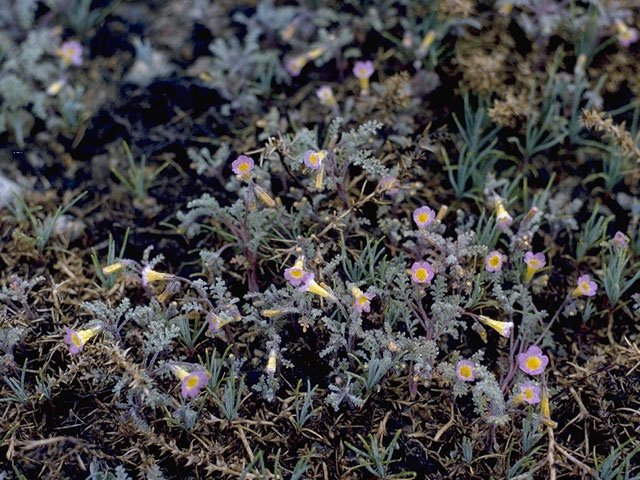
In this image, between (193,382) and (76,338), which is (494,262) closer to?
(193,382)

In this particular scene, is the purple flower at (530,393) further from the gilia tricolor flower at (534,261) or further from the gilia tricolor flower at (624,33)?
the gilia tricolor flower at (624,33)

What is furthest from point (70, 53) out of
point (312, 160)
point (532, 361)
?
point (532, 361)

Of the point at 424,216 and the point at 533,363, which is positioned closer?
the point at 533,363

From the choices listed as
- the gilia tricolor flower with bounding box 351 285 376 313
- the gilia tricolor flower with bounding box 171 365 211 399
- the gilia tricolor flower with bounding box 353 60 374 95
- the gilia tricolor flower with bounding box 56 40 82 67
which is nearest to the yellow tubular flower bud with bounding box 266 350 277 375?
the gilia tricolor flower with bounding box 171 365 211 399

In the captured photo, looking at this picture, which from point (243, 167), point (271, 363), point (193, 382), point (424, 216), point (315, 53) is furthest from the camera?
point (315, 53)

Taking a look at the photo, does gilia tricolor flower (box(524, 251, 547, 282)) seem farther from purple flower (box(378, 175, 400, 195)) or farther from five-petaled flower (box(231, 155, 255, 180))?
five-petaled flower (box(231, 155, 255, 180))

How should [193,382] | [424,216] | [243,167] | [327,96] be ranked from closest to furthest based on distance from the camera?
[193,382], [243,167], [424,216], [327,96]

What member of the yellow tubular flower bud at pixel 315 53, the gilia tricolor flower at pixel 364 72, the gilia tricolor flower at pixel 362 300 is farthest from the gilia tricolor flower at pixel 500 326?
the yellow tubular flower bud at pixel 315 53
